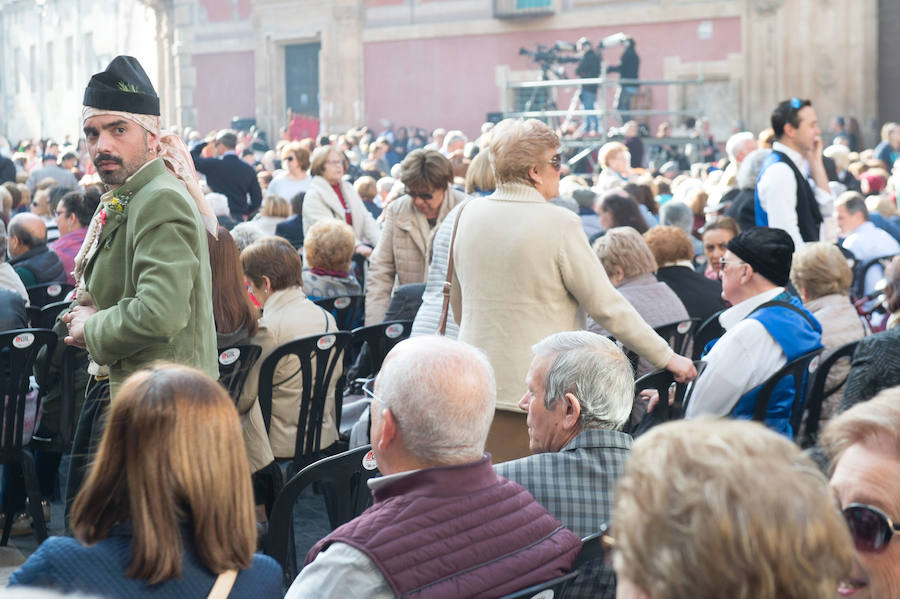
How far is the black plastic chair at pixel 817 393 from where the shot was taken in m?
4.28

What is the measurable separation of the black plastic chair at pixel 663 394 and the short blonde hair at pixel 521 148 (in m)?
0.77

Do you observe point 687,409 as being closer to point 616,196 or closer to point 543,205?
point 543,205

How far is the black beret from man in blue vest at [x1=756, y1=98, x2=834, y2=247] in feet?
5.16

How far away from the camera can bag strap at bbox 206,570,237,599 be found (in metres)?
2.02

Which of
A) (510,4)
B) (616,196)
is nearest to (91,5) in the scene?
(510,4)

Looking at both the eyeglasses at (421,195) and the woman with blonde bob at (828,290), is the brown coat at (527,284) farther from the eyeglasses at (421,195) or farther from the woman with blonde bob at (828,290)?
the eyeglasses at (421,195)

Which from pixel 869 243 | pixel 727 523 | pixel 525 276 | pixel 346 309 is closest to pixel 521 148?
pixel 525 276

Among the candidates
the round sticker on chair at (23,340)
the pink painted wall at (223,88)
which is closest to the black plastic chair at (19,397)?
the round sticker on chair at (23,340)

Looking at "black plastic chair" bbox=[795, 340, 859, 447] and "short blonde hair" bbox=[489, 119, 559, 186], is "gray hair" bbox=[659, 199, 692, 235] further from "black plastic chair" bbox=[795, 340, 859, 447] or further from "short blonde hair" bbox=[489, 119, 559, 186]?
"short blonde hair" bbox=[489, 119, 559, 186]

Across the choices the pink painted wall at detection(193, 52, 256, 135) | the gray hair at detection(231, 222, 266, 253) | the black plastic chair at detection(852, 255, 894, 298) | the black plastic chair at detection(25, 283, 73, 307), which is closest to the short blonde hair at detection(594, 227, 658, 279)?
the gray hair at detection(231, 222, 266, 253)

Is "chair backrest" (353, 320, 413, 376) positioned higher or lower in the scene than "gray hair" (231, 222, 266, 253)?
lower

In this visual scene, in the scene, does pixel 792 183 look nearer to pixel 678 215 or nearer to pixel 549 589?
pixel 678 215

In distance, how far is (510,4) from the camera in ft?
81.7

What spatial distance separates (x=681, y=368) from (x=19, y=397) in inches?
95.5
